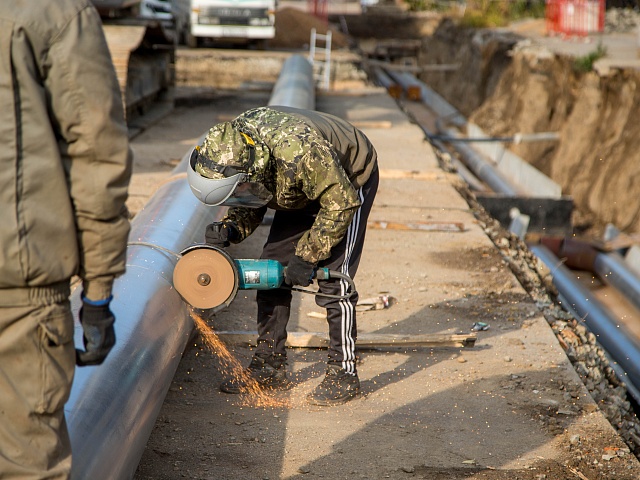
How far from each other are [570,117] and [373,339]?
523 inches

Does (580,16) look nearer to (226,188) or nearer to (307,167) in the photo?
(307,167)

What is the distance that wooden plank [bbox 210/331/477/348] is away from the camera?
520cm

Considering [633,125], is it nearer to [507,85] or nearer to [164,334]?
[507,85]

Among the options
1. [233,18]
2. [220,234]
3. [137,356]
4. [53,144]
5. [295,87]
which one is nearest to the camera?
[53,144]

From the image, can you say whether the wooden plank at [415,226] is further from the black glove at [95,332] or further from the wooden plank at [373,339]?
the black glove at [95,332]

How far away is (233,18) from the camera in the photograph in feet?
68.5

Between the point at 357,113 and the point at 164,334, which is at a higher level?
the point at 164,334

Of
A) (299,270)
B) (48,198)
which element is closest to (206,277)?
(299,270)

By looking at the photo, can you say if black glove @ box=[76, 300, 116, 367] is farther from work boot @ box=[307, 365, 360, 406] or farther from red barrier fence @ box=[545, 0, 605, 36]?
red barrier fence @ box=[545, 0, 605, 36]

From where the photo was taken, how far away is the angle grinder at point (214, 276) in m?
4.14

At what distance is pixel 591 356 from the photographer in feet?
19.1

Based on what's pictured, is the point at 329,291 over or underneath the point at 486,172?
over

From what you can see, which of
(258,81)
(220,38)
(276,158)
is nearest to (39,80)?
(276,158)

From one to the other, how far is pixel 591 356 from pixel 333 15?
115 feet
